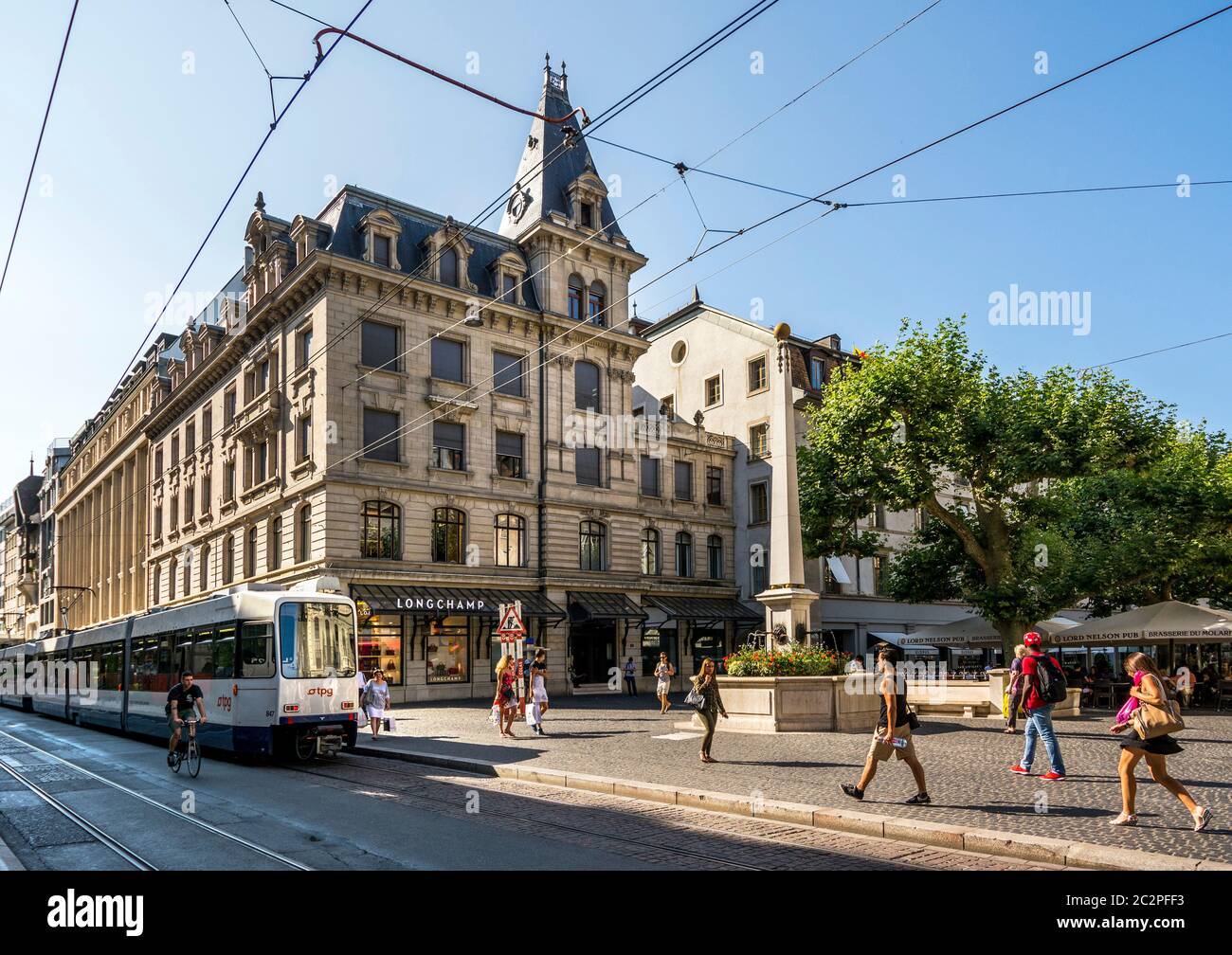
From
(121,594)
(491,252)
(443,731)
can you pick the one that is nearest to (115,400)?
(121,594)

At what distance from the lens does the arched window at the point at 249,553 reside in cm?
3803

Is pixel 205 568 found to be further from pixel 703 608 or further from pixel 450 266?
pixel 703 608

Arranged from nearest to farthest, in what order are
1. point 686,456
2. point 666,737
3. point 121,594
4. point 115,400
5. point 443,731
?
point 666,737, point 443,731, point 686,456, point 121,594, point 115,400

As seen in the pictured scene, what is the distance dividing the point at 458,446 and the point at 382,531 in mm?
4350

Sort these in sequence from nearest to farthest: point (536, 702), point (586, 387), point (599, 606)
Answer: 1. point (536, 702)
2. point (599, 606)
3. point (586, 387)

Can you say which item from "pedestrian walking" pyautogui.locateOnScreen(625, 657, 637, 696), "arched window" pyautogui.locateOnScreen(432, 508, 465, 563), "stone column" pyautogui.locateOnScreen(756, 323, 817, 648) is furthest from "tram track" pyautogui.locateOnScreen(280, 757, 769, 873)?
"pedestrian walking" pyautogui.locateOnScreen(625, 657, 637, 696)

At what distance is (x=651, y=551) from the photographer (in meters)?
42.4

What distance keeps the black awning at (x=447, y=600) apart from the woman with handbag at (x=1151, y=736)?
25167 mm

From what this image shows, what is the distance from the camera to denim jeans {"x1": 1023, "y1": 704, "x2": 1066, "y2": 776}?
1216cm

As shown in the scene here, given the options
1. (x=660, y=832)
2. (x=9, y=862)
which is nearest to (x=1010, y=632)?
(x=660, y=832)

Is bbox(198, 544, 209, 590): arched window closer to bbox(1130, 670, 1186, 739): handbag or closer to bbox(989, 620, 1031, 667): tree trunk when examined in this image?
bbox(989, 620, 1031, 667): tree trunk
